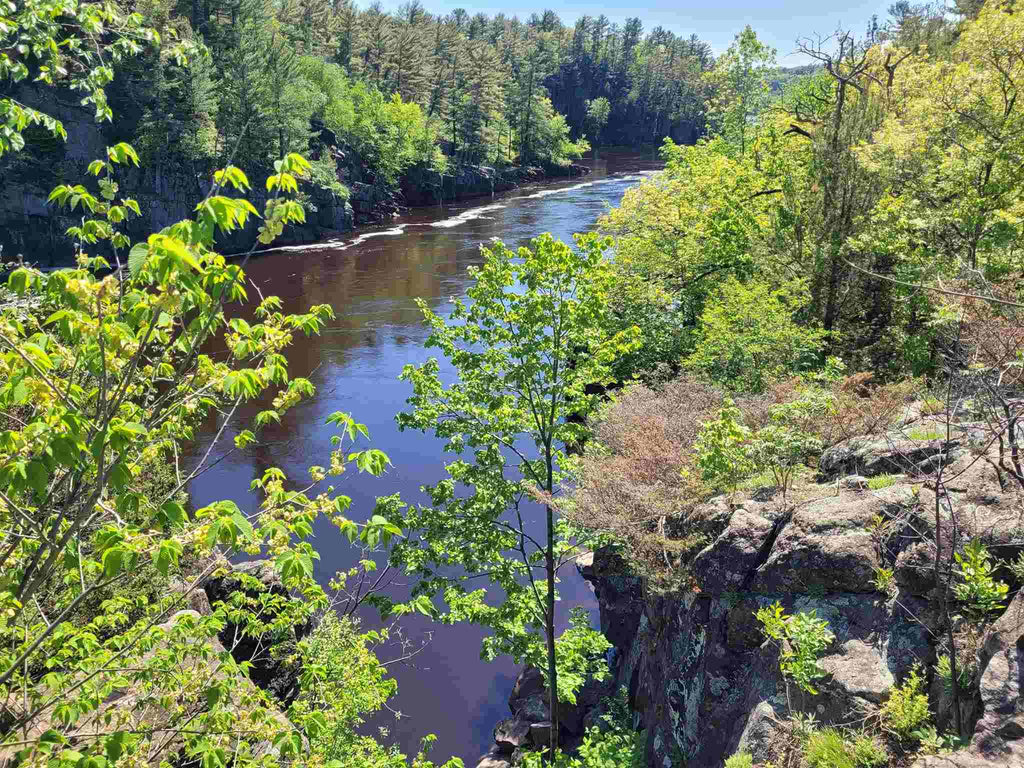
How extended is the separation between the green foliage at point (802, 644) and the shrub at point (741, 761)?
33.3 inches

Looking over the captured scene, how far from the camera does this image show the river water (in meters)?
13.6

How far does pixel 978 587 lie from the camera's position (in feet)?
19.3

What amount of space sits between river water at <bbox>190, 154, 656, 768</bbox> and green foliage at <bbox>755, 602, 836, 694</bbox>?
4.32 meters

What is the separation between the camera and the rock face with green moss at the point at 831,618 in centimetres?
586

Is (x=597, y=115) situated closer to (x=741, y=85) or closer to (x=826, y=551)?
(x=741, y=85)

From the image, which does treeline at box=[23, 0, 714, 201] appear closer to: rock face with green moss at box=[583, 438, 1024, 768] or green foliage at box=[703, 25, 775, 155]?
rock face with green moss at box=[583, 438, 1024, 768]

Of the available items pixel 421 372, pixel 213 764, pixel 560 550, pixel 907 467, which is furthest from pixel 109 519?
pixel 907 467

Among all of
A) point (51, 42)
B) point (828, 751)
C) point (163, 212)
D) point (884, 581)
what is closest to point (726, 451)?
point (884, 581)

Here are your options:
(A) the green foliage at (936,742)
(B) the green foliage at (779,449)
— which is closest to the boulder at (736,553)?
(B) the green foliage at (779,449)

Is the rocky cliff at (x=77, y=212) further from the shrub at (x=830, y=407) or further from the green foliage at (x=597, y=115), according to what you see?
the green foliage at (x=597, y=115)

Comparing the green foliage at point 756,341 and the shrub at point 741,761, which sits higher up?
the green foliage at point 756,341

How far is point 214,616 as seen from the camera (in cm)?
577

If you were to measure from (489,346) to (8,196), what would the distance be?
138ft

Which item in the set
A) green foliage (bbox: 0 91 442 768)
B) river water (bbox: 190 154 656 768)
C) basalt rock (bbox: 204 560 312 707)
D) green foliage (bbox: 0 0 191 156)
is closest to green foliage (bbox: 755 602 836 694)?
green foliage (bbox: 0 91 442 768)
